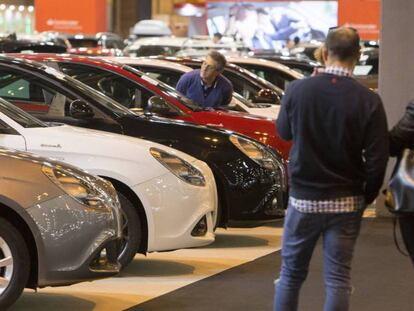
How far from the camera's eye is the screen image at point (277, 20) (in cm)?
4456

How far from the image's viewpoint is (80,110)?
9711 millimetres

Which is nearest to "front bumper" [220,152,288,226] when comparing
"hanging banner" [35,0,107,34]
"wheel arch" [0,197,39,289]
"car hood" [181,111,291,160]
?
"car hood" [181,111,291,160]

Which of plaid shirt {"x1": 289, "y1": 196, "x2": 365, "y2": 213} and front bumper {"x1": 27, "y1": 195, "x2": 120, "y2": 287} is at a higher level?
plaid shirt {"x1": 289, "y1": 196, "x2": 365, "y2": 213}

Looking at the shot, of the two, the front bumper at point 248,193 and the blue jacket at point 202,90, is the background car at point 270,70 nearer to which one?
the blue jacket at point 202,90

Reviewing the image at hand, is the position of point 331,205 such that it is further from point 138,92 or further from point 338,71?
point 138,92

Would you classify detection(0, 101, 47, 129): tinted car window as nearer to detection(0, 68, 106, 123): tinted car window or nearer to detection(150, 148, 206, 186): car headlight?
detection(150, 148, 206, 186): car headlight

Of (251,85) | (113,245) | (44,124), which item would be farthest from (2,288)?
(251,85)

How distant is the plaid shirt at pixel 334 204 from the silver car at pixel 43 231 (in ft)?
5.58

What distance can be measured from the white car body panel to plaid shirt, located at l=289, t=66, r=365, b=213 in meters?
2.83

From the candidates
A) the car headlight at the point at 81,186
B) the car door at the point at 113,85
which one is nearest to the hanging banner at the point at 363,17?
the car door at the point at 113,85

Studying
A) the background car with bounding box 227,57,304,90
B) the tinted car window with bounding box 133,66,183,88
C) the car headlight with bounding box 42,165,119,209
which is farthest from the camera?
the background car with bounding box 227,57,304,90

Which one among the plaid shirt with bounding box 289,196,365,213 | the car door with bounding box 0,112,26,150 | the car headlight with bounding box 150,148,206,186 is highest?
the plaid shirt with bounding box 289,196,365,213

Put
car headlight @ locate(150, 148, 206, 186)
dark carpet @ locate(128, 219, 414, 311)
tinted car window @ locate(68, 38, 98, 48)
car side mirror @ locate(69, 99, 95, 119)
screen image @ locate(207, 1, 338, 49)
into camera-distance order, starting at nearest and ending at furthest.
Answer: dark carpet @ locate(128, 219, 414, 311) < car headlight @ locate(150, 148, 206, 186) < car side mirror @ locate(69, 99, 95, 119) < tinted car window @ locate(68, 38, 98, 48) < screen image @ locate(207, 1, 338, 49)

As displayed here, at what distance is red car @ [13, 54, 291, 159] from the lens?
38.0 ft
